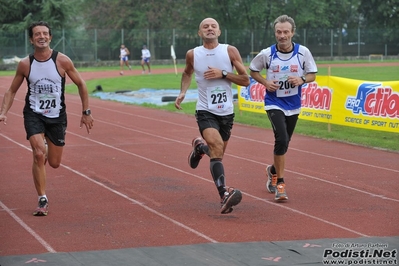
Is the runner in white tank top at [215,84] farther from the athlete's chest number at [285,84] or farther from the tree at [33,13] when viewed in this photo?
the tree at [33,13]

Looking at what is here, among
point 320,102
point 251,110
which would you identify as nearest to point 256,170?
point 320,102

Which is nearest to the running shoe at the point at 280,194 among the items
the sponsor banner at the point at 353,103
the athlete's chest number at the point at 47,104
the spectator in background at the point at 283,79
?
the spectator in background at the point at 283,79

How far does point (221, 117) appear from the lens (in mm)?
9164

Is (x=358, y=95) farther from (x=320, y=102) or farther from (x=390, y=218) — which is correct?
(x=390, y=218)

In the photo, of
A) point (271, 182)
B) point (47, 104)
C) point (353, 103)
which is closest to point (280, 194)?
point (271, 182)

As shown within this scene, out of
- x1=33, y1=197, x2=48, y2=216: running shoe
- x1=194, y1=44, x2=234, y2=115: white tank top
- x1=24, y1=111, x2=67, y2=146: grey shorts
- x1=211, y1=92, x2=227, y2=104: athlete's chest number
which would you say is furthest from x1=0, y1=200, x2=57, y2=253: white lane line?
x1=211, y1=92, x2=227, y2=104: athlete's chest number

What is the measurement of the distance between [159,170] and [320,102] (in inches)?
260

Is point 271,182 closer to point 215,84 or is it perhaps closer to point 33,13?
point 215,84

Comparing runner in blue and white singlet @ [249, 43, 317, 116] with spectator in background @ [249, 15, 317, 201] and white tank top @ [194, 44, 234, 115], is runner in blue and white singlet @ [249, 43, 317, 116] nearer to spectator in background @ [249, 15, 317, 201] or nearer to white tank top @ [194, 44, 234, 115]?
spectator in background @ [249, 15, 317, 201]

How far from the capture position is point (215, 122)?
9.15 metres

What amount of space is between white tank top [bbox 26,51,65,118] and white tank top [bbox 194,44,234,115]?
155 centimetres

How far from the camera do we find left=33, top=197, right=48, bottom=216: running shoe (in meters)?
8.70

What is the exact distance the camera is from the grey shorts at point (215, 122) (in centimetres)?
909

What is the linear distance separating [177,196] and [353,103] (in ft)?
24.7
